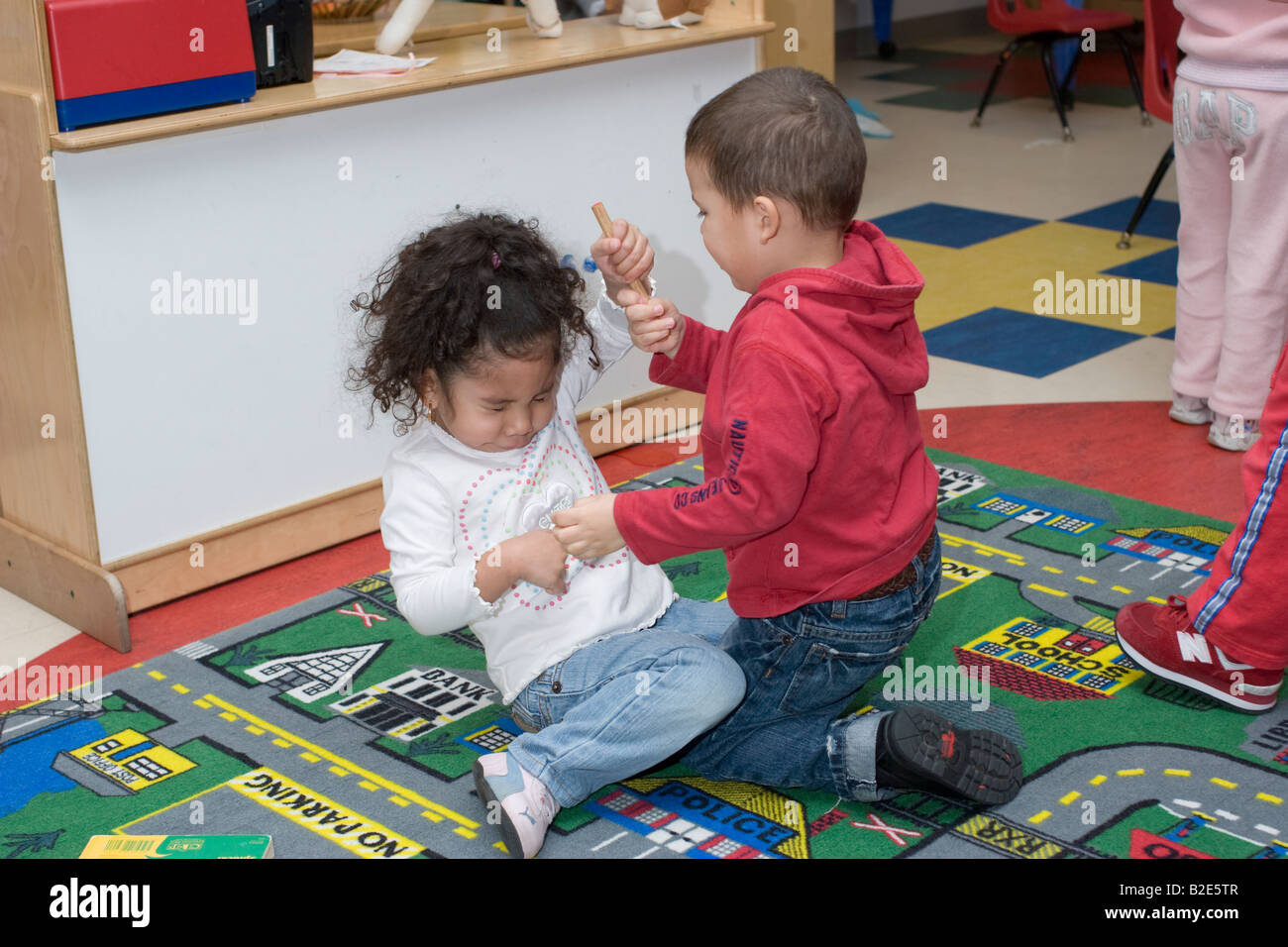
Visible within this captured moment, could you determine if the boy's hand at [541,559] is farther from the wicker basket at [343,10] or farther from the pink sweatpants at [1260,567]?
the wicker basket at [343,10]

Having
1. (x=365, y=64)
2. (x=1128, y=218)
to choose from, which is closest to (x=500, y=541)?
(x=365, y=64)

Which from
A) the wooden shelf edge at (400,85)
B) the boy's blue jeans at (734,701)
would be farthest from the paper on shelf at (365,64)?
the boy's blue jeans at (734,701)

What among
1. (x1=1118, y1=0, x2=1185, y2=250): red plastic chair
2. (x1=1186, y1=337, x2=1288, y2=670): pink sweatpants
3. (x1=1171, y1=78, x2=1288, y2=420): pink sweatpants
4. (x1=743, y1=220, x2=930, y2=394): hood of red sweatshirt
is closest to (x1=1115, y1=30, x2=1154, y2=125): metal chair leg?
(x1=1118, y1=0, x2=1185, y2=250): red plastic chair

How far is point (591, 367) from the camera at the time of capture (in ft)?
5.43

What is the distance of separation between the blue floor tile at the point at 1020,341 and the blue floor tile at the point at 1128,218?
0.75m

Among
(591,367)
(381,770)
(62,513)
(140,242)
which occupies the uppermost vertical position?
(140,242)

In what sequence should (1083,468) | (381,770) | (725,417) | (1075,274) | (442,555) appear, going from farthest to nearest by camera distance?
(1075,274), (1083,468), (381,770), (442,555), (725,417)

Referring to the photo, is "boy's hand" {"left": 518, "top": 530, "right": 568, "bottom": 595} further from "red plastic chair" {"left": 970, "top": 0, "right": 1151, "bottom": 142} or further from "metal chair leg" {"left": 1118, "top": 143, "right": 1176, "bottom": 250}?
"red plastic chair" {"left": 970, "top": 0, "right": 1151, "bottom": 142}

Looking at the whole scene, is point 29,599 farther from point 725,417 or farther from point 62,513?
point 725,417

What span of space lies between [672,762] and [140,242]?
0.95m

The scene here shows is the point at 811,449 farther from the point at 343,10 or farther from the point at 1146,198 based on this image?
the point at 1146,198

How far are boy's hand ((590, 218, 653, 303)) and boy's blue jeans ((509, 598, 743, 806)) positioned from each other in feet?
1.22

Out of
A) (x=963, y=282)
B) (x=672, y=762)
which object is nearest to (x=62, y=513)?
(x=672, y=762)

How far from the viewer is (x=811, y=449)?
1.33 m
